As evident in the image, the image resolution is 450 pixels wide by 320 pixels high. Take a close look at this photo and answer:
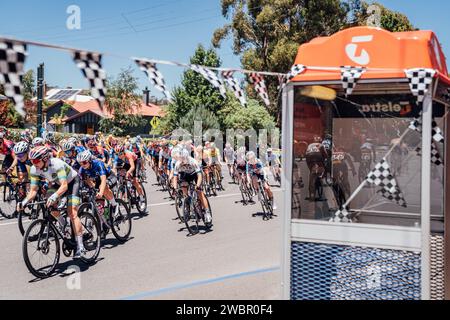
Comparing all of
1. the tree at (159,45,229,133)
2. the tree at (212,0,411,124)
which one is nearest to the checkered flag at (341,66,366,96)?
the tree at (212,0,411,124)

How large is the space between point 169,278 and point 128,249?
2.02 metres

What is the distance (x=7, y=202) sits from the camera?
1163 centimetres

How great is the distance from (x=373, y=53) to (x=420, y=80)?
1.83 ft

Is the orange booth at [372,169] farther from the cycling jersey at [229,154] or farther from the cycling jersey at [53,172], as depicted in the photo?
the cycling jersey at [229,154]

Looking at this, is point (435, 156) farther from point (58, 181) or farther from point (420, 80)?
point (58, 181)

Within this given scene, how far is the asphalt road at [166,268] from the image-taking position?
5.89 meters

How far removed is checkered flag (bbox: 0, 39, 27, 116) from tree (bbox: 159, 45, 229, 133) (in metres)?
43.0

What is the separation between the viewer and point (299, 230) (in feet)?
15.2

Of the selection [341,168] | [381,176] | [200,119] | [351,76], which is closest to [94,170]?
[341,168]

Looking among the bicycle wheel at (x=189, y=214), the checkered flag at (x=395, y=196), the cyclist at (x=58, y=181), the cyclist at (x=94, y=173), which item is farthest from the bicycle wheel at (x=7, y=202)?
the checkered flag at (x=395, y=196)

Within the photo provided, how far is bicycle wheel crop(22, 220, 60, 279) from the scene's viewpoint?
649cm

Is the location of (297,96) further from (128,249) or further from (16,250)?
(16,250)

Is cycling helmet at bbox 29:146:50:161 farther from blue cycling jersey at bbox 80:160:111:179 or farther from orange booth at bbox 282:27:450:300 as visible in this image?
orange booth at bbox 282:27:450:300

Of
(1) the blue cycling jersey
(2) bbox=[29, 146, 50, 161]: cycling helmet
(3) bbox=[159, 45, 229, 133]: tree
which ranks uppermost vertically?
(3) bbox=[159, 45, 229, 133]: tree
